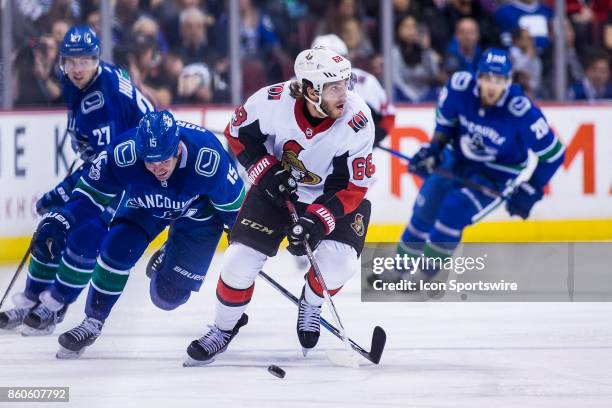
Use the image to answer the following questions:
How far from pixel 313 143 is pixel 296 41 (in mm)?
4121

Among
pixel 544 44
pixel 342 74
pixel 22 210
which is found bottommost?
pixel 22 210

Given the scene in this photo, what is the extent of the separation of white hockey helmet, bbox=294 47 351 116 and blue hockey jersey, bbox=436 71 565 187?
2389mm

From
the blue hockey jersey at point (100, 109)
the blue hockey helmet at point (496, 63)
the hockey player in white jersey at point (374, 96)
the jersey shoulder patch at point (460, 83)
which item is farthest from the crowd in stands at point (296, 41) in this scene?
the blue hockey jersey at point (100, 109)

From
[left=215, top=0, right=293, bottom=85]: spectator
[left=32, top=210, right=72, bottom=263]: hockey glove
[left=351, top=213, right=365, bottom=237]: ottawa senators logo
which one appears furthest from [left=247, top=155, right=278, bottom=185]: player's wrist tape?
[left=215, top=0, right=293, bottom=85]: spectator

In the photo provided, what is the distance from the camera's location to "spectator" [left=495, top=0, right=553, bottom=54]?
9336 mm

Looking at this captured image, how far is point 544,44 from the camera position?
936 centimetres

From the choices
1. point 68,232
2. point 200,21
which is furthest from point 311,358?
point 200,21

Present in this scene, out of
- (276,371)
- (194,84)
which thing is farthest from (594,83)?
(276,371)

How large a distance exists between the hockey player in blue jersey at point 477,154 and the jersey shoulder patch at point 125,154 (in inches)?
96.4

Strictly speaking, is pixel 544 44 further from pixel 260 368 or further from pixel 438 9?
pixel 260 368

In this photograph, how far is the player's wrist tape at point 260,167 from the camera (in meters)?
5.00

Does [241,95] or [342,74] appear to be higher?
[342,74]

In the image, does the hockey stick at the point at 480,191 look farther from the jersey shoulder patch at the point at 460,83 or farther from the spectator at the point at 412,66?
the spectator at the point at 412,66

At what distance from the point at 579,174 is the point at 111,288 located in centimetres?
461
